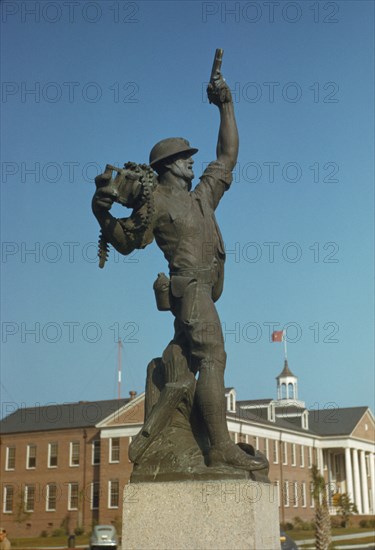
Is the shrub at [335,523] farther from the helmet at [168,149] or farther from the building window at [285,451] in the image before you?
the helmet at [168,149]

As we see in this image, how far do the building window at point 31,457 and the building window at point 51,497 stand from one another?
2.34 meters

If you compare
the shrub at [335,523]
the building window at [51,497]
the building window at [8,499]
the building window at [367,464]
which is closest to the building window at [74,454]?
the building window at [51,497]

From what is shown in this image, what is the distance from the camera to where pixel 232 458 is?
5.82 meters

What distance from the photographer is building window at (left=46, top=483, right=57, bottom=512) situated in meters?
60.4

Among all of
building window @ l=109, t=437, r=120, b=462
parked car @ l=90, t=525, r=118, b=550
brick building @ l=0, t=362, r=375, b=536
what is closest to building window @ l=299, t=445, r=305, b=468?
brick building @ l=0, t=362, r=375, b=536

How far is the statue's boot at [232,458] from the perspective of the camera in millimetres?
5809

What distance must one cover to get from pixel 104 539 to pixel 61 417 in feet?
97.0

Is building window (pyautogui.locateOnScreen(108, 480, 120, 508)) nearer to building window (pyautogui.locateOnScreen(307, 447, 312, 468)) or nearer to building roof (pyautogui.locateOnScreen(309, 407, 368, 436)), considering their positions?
building window (pyautogui.locateOnScreen(307, 447, 312, 468))

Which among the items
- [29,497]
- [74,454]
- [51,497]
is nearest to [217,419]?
[74,454]

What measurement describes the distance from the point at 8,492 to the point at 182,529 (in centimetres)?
6298

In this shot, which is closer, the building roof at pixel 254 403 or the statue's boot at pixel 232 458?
the statue's boot at pixel 232 458

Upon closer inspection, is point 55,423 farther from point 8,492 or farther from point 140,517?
point 140,517

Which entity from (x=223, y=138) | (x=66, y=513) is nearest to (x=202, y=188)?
(x=223, y=138)

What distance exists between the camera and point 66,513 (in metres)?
59.2
